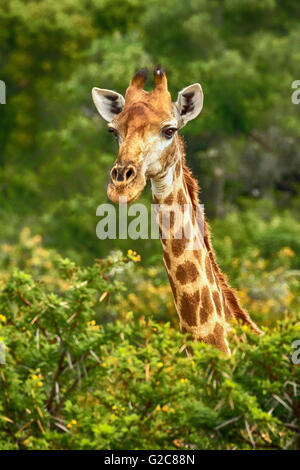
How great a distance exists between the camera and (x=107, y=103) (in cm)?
837

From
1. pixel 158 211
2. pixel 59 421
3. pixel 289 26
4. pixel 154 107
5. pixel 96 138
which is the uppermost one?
pixel 289 26

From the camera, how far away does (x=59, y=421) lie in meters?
6.74

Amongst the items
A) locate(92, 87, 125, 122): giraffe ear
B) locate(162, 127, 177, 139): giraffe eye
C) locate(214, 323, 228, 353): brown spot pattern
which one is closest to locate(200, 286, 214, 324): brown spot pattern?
locate(214, 323, 228, 353): brown spot pattern

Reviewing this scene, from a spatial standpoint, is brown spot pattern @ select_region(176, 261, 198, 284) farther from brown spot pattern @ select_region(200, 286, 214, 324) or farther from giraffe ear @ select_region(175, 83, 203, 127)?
giraffe ear @ select_region(175, 83, 203, 127)

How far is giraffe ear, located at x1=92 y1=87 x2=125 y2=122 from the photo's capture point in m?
8.30

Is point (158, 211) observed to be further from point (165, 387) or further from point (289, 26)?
point (289, 26)

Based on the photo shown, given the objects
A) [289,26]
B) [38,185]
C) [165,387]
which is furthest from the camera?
[289,26]

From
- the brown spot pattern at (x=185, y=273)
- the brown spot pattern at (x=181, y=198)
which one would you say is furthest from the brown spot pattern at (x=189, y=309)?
the brown spot pattern at (x=181, y=198)

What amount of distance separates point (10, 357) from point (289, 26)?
31657 mm

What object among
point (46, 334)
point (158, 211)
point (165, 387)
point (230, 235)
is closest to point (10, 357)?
point (46, 334)

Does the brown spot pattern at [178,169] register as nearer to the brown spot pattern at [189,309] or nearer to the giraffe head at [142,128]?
the giraffe head at [142,128]

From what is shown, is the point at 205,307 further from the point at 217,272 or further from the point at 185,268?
the point at 217,272

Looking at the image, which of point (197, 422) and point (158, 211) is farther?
point (158, 211)

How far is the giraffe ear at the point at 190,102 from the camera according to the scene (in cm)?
822
